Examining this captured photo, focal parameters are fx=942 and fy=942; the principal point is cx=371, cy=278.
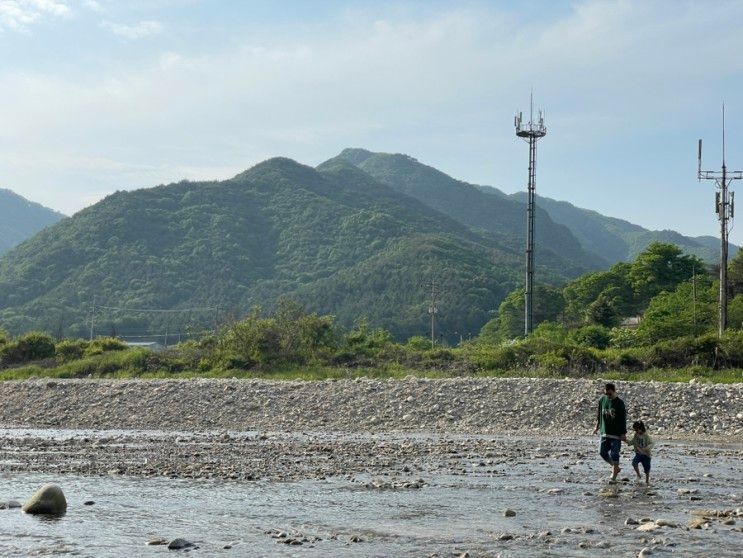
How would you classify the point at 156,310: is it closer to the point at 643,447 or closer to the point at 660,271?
the point at 660,271

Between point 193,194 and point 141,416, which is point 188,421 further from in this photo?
point 193,194

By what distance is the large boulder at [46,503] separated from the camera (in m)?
14.9

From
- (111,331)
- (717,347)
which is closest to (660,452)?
(717,347)

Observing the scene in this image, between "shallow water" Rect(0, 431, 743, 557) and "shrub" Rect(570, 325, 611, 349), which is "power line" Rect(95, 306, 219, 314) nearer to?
"shrub" Rect(570, 325, 611, 349)

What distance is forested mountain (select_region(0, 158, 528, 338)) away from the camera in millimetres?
120062

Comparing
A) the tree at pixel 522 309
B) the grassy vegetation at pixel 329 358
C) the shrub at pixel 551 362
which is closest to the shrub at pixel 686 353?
the grassy vegetation at pixel 329 358

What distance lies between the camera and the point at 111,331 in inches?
4540

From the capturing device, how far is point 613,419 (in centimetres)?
1841

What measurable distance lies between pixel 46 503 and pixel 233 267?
135 m

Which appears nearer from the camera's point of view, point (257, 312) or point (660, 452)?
point (660, 452)

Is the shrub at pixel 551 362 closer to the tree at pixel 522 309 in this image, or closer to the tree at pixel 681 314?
the tree at pixel 681 314

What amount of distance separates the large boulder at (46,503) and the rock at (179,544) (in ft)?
10.8

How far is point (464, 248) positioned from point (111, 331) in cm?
5970

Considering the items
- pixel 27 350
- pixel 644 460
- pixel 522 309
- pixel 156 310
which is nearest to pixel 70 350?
pixel 27 350
